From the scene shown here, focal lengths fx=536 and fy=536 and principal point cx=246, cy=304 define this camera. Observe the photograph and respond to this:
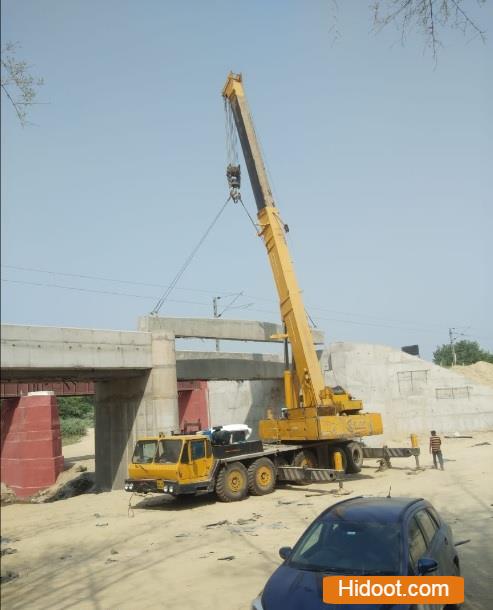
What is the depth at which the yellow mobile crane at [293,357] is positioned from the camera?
60.1 ft

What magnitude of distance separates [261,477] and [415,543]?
38.8 ft

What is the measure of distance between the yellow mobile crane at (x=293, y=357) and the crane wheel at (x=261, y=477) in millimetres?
1762

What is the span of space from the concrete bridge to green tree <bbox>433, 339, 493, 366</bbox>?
84.0 metres

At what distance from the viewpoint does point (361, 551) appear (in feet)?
17.9

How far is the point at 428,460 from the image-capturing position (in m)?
22.1

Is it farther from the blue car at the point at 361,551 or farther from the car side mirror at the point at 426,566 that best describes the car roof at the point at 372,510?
the car side mirror at the point at 426,566

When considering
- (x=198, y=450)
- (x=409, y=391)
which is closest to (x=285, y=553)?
(x=198, y=450)

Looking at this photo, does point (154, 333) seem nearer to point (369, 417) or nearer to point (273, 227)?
point (273, 227)

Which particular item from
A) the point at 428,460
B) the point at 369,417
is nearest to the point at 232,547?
the point at 369,417

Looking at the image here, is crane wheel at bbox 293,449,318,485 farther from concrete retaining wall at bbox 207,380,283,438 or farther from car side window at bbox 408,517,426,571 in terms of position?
concrete retaining wall at bbox 207,380,283,438

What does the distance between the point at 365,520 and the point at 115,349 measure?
15904mm

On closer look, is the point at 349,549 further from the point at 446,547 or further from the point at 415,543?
the point at 446,547

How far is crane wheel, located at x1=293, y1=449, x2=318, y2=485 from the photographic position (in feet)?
61.2

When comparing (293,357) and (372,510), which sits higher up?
(293,357)
